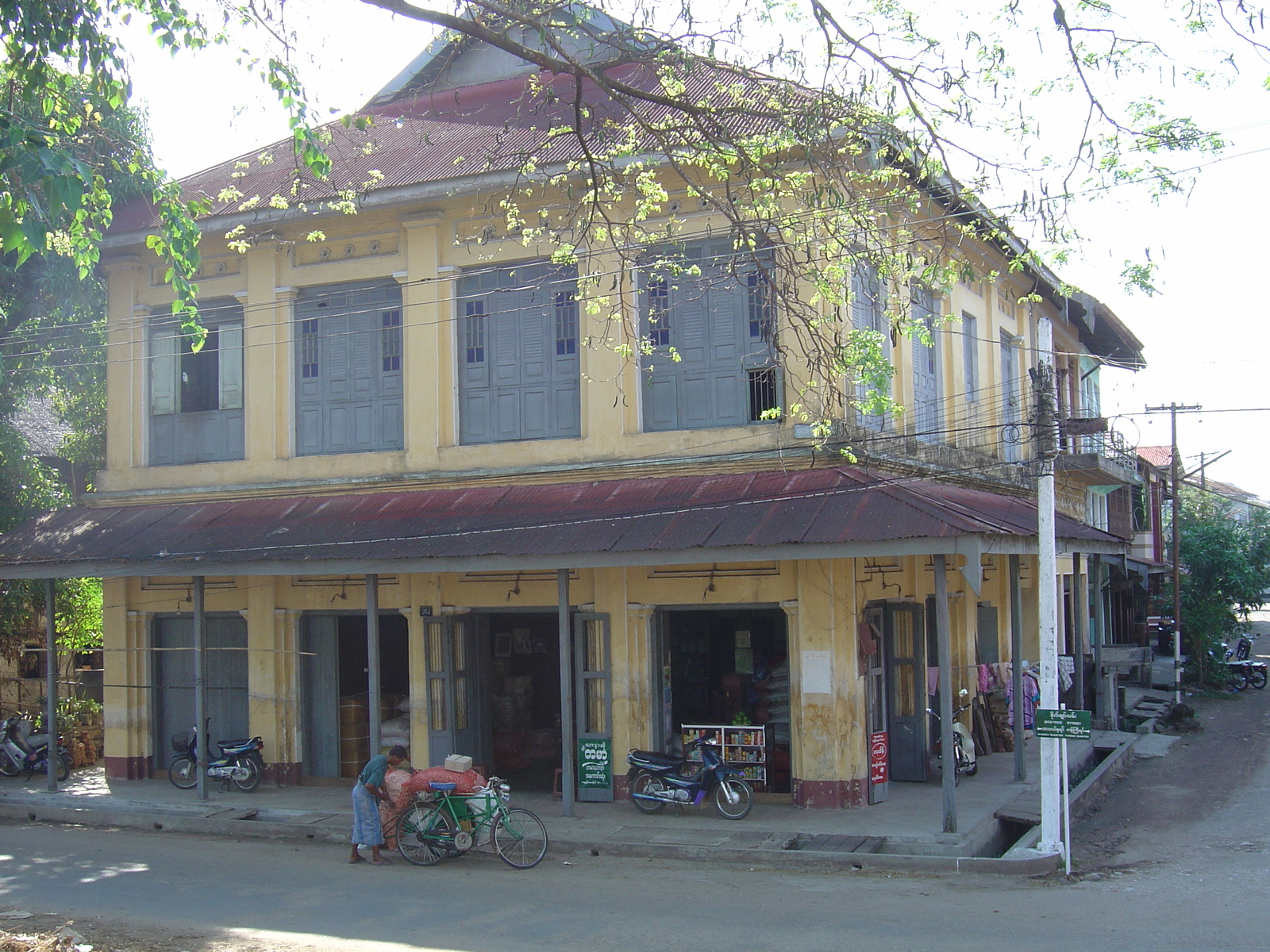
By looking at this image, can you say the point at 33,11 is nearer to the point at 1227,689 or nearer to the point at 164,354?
the point at 164,354

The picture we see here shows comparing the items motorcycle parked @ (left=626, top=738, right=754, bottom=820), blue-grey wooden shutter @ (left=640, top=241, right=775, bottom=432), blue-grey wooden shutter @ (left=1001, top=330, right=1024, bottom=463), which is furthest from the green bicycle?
blue-grey wooden shutter @ (left=1001, top=330, right=1024, bottom=463)

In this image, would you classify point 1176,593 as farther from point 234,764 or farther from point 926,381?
point 234,764

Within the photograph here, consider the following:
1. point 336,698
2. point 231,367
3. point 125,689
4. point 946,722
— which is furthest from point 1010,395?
point 125,689

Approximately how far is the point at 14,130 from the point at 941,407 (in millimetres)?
12680

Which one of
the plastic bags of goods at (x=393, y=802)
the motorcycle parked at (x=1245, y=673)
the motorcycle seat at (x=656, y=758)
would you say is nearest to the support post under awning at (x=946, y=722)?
the motorcycle seat at (x=656, y=758)

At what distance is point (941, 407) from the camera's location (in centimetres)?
1688

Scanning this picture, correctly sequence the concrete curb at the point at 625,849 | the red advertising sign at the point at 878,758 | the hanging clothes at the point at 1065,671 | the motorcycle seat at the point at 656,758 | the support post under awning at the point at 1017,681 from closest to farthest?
the concrete curb at the point at 625,849
the motorcycle seat at the point at 656,758
the red advertising sign at the point at 878,758
the support post under awning at the point at 1017,681
the hanging clothes at the point at 1065,671

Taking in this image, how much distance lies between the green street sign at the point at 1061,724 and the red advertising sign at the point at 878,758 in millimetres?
2805

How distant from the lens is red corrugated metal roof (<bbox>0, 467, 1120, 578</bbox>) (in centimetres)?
1161

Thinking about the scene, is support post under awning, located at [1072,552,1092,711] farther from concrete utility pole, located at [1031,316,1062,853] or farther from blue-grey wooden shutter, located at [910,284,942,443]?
concrete utility pole, located at [1031,316,1062,853]

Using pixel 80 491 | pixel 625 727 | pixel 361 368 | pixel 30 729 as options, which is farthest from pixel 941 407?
pixel 80 491

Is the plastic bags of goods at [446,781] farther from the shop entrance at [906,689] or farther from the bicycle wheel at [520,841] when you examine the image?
the shop entrance at [906,689]

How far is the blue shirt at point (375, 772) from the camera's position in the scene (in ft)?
37.1

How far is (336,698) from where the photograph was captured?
51.9ft
